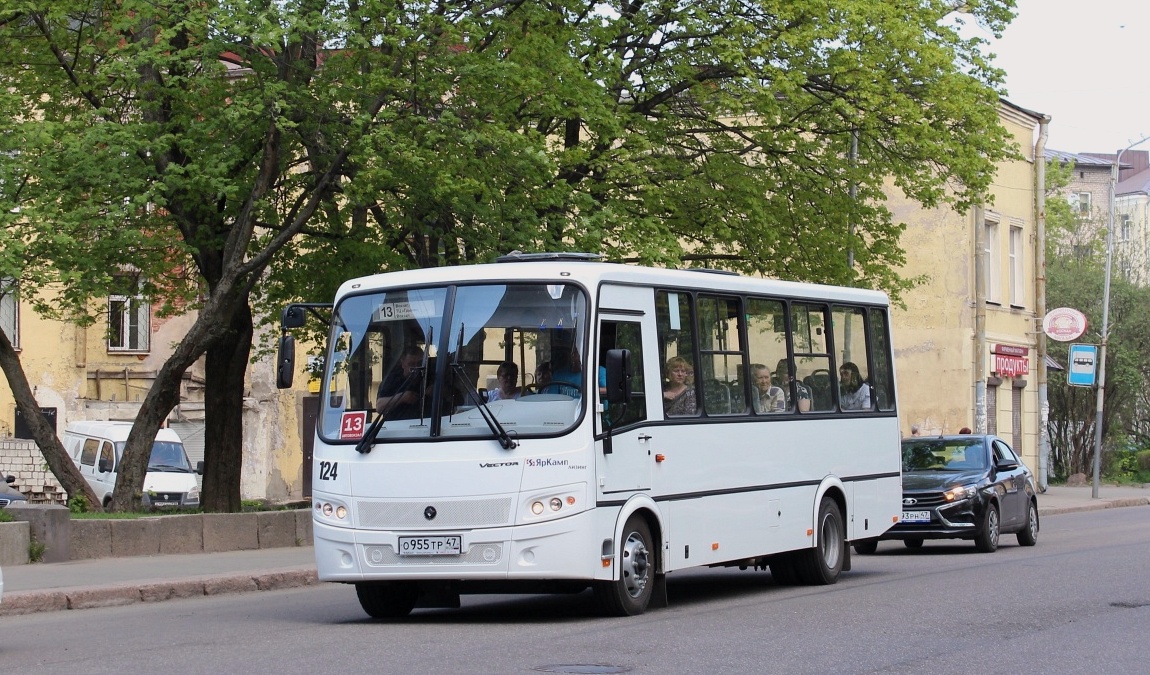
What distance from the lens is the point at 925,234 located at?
1647 inches

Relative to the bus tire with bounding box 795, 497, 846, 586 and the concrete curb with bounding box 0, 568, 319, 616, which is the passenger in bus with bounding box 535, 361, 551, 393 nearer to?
the bus tire with bounding box 795, 497, 846, 586

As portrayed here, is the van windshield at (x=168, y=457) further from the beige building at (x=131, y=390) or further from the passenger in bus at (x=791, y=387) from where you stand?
the passenger in bus at (x=791, y=387)

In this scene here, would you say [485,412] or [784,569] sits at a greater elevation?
[485,412]

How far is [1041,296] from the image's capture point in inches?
1660

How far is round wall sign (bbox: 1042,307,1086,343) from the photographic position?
38.2 meters

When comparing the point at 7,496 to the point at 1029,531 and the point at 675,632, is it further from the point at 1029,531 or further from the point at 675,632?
the point at 675,632

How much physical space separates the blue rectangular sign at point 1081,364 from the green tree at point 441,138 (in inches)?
501

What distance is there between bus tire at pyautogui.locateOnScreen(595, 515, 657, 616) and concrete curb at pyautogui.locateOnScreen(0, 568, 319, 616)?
5195 mm

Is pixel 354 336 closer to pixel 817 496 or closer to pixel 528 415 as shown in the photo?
pixel 528 415

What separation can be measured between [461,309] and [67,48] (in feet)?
41.8

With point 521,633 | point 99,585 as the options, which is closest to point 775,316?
point 521,633

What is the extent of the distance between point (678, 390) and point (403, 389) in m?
2.39

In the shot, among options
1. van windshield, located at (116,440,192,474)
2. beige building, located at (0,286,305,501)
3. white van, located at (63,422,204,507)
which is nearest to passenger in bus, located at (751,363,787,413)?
white van, located at (63,422,204,507)

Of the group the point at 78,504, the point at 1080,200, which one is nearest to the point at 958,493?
the point at 78,504
